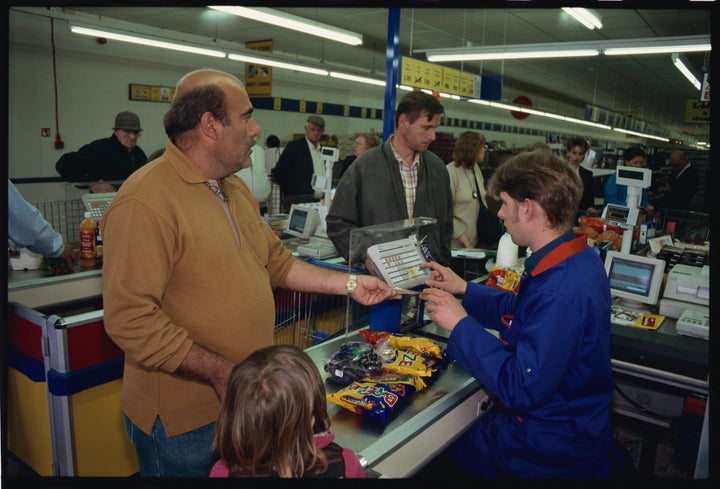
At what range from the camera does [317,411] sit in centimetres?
132

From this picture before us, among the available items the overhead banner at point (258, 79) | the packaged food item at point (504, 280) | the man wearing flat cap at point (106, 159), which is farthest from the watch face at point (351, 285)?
the overhead banner at point (258, 79)

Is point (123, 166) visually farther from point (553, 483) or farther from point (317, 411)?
point (553, 483)

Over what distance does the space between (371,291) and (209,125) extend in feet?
3.05

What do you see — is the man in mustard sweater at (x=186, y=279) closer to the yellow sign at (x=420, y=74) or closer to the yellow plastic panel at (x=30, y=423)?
the yellow plastic panel at (x=30, y=423)

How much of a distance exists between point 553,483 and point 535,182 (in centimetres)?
97

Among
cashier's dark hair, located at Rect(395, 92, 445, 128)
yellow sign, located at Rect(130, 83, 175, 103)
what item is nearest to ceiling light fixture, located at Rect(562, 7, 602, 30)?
cashier's dark hair, located at Rect(395, 92, 445, 128)

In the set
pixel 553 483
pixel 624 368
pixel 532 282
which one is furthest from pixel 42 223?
pixel 624 368

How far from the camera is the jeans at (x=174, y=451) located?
1.71 meters

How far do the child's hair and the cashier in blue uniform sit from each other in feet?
2.34

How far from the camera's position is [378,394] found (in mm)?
1781

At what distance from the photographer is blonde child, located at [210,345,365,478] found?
48.6 inches

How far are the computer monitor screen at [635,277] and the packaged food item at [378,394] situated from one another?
183 centimetres

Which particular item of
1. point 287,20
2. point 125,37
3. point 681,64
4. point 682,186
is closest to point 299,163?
point 287,20

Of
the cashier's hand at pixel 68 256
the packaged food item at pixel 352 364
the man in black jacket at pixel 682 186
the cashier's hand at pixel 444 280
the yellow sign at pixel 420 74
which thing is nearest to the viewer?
the packaged food item at pixel 352 364
